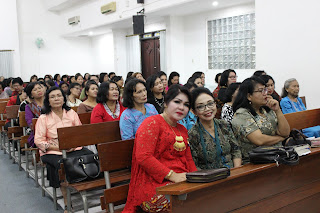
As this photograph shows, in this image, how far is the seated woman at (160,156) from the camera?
2135 mm

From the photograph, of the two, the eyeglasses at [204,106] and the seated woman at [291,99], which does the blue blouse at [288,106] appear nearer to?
the seated woman at [291,99]

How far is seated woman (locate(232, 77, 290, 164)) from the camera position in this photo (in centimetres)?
268

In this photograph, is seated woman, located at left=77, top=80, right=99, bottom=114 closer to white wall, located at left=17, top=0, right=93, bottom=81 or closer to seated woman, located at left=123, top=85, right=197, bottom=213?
seated woman, located at left=123, top=85, right=197, bottom=213

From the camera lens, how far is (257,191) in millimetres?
2010

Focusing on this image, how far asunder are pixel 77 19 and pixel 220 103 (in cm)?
1007

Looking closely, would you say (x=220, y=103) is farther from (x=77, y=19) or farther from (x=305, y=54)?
(x=77, y=19)

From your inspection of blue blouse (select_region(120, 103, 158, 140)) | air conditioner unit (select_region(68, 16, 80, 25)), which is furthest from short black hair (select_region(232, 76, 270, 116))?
air conditioner unit (select_region(68, 16, 80, 25))

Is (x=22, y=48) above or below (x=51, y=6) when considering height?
below

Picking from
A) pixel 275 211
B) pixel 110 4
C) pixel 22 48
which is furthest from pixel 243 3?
pixel 22 48

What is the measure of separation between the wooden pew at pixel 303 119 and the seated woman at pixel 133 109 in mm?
1344

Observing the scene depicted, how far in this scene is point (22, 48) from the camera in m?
14.7

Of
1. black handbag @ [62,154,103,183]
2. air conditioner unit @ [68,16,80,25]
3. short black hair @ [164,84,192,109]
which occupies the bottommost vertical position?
black handbag @ [62,154,103,183]

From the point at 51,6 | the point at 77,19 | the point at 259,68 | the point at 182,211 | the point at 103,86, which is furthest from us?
the point at 51,6

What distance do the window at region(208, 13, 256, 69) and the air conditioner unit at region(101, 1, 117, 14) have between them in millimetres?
3254
